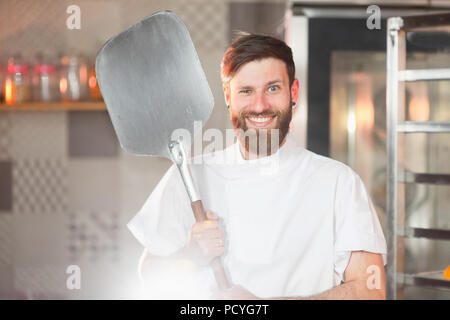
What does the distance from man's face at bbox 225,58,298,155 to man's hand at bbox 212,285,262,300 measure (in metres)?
0.30

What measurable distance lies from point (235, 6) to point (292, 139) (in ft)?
1.73

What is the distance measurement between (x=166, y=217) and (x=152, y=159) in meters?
0.43

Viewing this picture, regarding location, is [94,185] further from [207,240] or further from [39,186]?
[207,240]

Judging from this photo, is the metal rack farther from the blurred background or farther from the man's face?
the man's face

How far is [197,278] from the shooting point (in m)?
1.01

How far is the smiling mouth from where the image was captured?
100cm

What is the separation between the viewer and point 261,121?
1.00 m

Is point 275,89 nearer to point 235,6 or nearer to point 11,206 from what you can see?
point 235,6

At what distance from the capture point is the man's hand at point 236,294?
3.29 feet
